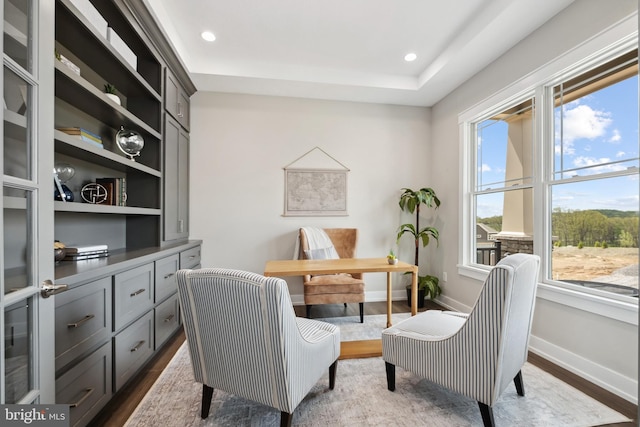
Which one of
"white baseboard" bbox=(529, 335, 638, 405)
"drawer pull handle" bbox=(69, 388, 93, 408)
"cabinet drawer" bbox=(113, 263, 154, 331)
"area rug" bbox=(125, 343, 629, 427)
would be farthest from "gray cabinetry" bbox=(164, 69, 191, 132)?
"white baseboard" bbox=(529, 335, 638, 405)

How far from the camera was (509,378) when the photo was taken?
1.54 m

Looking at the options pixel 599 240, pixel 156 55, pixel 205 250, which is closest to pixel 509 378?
pixel 599 240

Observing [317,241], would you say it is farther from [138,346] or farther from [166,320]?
[138,346]

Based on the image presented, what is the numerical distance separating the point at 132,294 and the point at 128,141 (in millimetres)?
1285

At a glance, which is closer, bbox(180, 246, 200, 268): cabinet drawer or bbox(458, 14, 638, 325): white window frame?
bbox(458, 14, 638, 325): white window frame

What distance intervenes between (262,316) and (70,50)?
223 cm

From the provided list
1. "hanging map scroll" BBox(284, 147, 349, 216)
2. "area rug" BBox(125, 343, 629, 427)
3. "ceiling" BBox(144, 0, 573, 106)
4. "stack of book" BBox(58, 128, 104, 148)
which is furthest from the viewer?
"hanging map scroll" BBox(284, 147, 349, 216)

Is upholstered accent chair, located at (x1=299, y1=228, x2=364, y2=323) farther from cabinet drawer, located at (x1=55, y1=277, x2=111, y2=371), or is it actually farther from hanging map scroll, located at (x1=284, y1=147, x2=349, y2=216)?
cabinet drawer, located at (x1=55, y1=277, x2=111, y2=371)

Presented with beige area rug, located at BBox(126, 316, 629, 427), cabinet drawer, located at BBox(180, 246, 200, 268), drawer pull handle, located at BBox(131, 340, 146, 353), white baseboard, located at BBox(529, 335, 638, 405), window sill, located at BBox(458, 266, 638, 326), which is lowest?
beige area rug, located at BBox(126, 316, 629, 427)

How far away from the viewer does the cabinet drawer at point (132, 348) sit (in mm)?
1706

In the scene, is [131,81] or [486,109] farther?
[486,109]

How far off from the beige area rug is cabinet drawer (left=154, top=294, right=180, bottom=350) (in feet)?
1.27

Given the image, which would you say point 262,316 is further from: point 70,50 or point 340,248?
point 340,248

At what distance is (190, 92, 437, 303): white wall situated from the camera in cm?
355
